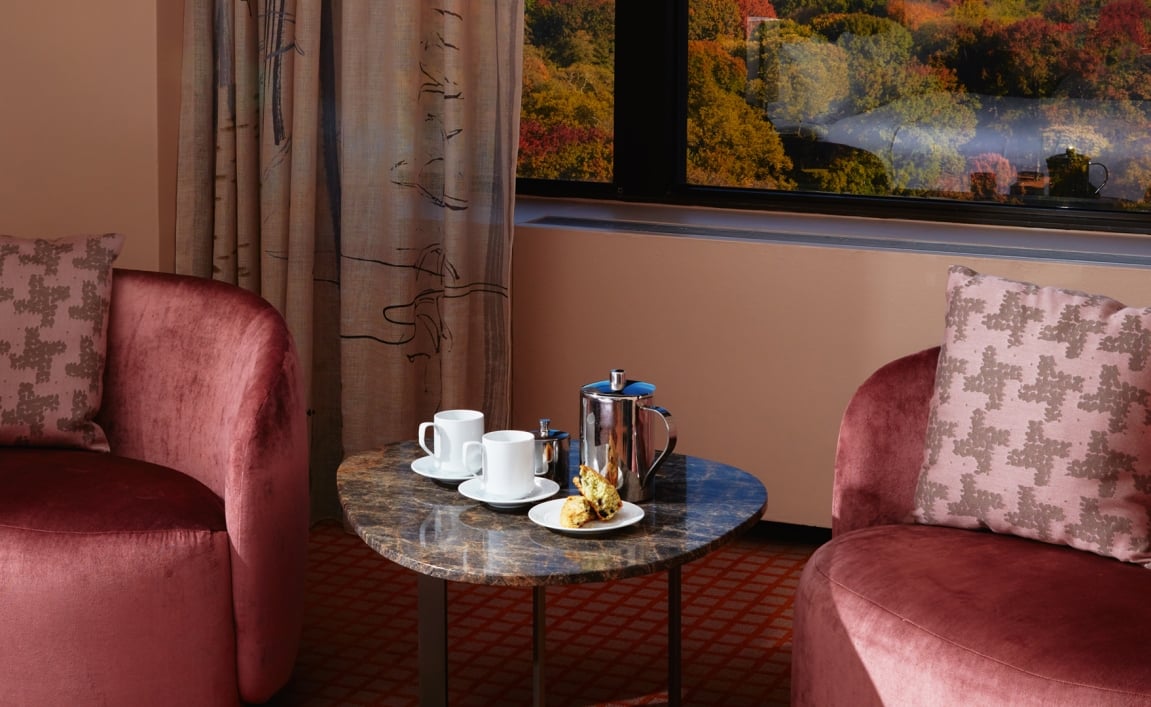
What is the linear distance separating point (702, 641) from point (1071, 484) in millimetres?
987

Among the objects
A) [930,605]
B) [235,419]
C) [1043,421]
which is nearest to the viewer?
[930,605]

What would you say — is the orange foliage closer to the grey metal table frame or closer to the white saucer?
the grey metal table frame

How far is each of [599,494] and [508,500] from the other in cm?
16

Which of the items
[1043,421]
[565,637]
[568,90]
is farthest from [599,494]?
[568,90]

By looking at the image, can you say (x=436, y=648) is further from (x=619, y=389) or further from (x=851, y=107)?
(x=851, y=107)

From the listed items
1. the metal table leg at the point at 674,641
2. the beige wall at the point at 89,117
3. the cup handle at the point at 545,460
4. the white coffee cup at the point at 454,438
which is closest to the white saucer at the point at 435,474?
the white coffee cup at the point at 454,438

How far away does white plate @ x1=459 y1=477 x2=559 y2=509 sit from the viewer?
7.29 feet

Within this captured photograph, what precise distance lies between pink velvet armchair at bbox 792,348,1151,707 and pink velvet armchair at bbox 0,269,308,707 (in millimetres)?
950

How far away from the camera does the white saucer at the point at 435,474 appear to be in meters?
2.34

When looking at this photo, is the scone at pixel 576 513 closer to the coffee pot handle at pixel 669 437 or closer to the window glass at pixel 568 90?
the coffee pot handle at pixel 669 437

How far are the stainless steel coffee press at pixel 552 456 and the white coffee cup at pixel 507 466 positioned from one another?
0.32 ft

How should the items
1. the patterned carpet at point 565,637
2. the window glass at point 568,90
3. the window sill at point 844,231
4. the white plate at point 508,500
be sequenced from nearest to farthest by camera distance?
the white plate at point 508,500 < the patterned carpet at point 565,637 < the window sill at point 844,231 < the window glass at point 568,90

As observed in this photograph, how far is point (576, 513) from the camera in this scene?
212cm

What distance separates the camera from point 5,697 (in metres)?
2.46
